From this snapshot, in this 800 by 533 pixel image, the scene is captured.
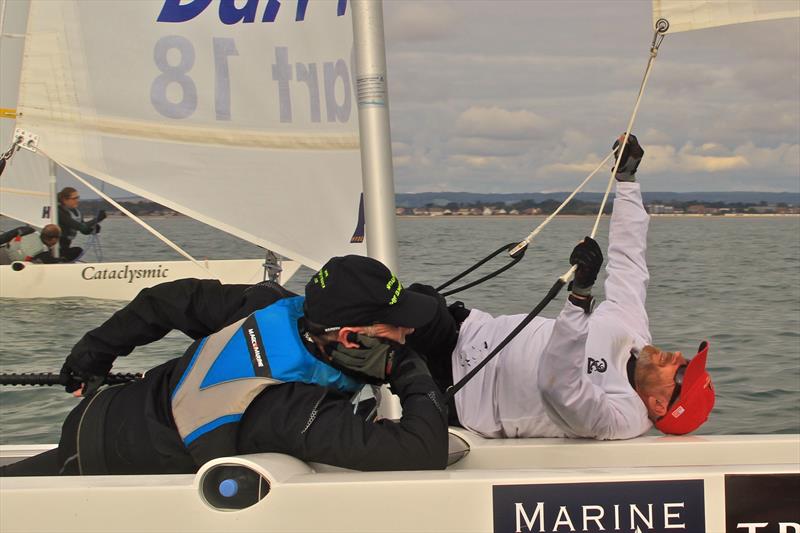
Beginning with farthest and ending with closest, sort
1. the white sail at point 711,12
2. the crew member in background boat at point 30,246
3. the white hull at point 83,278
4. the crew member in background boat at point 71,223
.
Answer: the crew member in background boat at point 71,223, the crew member in background boat at point 30,246, the white hull at point 83,278, the white sail at point 711,12

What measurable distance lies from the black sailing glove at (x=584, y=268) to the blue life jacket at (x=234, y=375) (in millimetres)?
539

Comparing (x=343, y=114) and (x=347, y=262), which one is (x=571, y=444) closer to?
(x=347, y=262)

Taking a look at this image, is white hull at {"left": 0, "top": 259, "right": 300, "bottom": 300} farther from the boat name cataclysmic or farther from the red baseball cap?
the red baseball cap

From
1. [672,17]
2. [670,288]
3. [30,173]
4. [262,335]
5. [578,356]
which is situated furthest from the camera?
[30,173]

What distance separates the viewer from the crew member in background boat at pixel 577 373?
88.6 inches

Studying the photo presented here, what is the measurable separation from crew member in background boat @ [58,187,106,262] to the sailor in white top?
34.2 feet

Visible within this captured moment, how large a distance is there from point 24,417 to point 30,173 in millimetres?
10996

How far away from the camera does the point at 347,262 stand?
2.09 m

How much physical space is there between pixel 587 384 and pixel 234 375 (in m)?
0.79

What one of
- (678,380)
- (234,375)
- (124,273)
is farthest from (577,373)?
(124,273)

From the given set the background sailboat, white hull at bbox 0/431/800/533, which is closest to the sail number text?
the background sailboat

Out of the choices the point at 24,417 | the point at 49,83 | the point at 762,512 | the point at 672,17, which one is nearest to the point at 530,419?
the point at 762,512

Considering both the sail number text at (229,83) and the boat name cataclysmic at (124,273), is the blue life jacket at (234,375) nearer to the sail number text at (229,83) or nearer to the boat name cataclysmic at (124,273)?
the sail number text at (229,83)

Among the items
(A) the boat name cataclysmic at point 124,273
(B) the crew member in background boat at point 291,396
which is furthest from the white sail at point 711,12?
(A) the boat name cataclysmic at point 124,273
